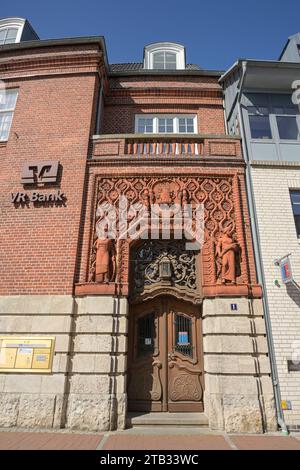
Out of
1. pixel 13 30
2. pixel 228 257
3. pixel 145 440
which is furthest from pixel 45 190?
pixel 13 30

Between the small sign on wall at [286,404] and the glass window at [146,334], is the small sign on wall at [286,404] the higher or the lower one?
the lower one

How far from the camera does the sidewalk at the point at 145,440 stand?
4.89 metres

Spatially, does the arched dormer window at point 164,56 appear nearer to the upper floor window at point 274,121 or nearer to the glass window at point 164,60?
the glass window at point 164,60

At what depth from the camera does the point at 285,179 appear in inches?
312

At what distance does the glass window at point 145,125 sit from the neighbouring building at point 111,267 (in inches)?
60.0

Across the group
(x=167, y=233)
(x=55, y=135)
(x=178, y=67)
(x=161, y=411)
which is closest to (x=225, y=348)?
(x=161, y=411)

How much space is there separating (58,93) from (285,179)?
24.8 ft

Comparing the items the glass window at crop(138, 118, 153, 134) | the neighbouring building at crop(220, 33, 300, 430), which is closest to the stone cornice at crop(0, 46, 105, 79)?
the glass window at crop(138, 118, 153, 134)

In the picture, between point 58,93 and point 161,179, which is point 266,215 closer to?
point 161,179

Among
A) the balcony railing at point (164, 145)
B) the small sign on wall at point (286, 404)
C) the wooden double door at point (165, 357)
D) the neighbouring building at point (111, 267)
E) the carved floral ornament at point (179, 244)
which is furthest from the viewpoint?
the balcony railing at point (164, 145)

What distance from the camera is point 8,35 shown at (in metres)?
11.5

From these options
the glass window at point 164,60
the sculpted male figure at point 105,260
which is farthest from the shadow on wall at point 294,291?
the glass window at point 164,60

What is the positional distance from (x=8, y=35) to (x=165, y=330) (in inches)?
524

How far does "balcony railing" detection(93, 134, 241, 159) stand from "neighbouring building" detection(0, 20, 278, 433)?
0.03 m
